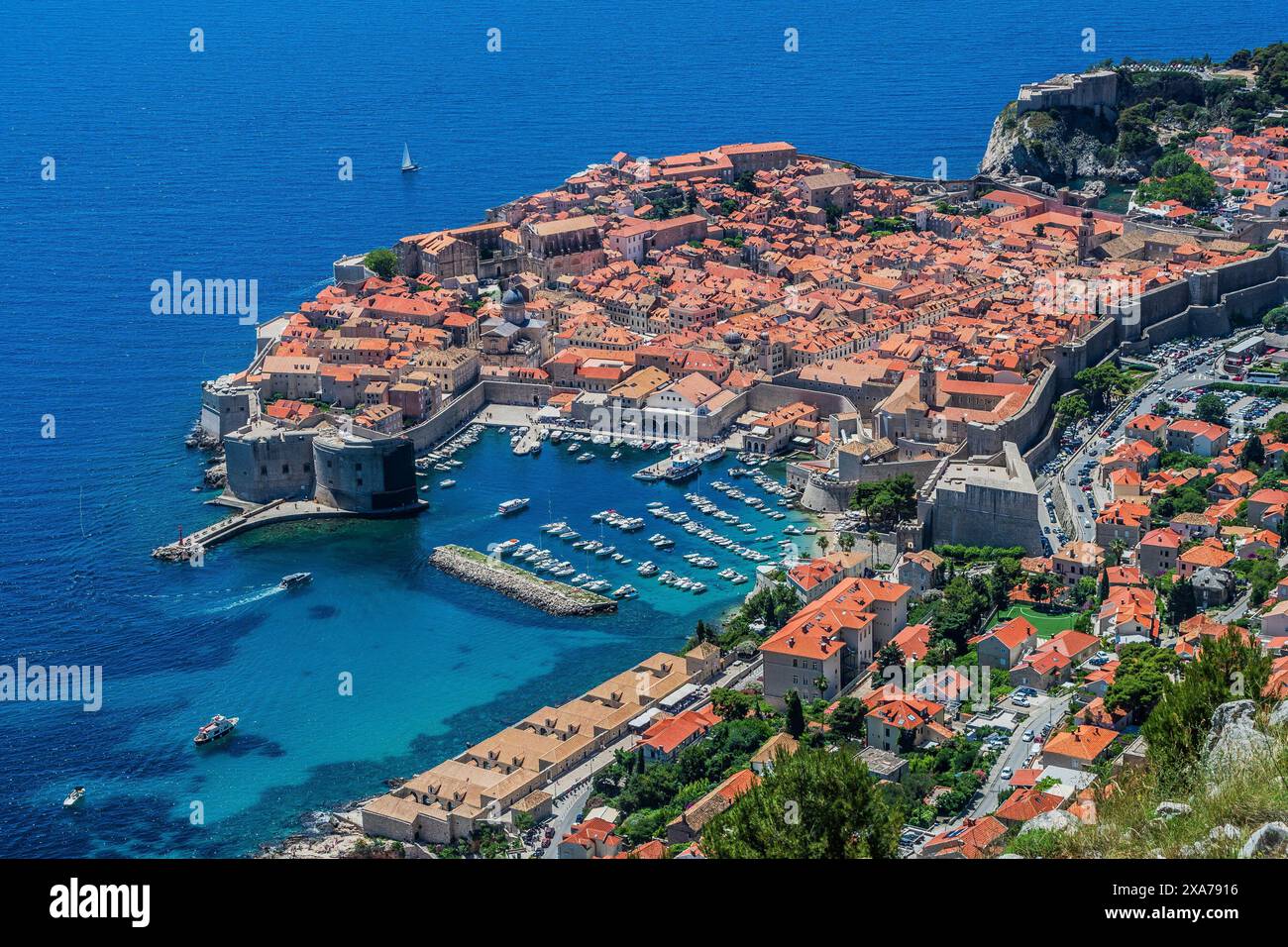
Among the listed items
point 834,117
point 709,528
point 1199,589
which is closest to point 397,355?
point 709,528

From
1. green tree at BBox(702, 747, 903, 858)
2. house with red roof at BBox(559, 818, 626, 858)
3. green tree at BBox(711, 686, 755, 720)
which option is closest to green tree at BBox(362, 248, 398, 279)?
green tree at BBox(711, 686, 755, 720)

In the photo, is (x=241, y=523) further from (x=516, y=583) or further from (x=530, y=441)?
(x=530, y=441)

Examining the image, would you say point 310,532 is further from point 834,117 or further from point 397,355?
point 834,117

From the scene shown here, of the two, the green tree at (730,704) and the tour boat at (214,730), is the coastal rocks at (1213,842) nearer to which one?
the green tree at (730,704)

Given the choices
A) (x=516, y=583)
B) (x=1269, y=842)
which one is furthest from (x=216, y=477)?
(x=1269, y=842)

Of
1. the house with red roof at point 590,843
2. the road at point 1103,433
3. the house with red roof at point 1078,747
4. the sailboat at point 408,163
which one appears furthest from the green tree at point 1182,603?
the sailboat at point 408,163

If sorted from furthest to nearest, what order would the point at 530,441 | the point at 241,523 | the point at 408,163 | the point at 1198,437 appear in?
the point at 408,163, the point at 530,441, the point at 241,523, the point at 1198,437

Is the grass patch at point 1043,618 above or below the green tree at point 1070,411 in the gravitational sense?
below

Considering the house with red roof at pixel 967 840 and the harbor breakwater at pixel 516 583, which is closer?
the house with red roof at pixel 967 840
